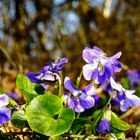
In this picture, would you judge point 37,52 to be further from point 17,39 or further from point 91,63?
point 91,63

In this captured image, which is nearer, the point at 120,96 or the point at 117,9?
the point at 120,96

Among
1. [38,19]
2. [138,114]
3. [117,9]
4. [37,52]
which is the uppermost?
[117,9]

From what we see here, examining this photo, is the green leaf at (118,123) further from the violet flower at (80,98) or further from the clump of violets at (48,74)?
the clump of violets at (48,74)

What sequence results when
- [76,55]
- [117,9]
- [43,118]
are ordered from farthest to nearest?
[117,9]
[76,55]
[43,118]

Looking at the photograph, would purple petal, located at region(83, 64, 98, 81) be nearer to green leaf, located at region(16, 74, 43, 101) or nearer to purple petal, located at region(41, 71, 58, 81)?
purple petal, located at region(41, 71, 58, 81)

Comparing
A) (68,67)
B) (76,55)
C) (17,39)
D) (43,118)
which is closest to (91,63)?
(43,118)

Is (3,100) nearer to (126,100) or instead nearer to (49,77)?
(49,77)

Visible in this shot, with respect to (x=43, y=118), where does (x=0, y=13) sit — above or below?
above

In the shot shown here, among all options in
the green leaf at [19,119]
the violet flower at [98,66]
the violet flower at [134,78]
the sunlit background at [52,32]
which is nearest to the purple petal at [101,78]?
the violet flower at [98,66]
